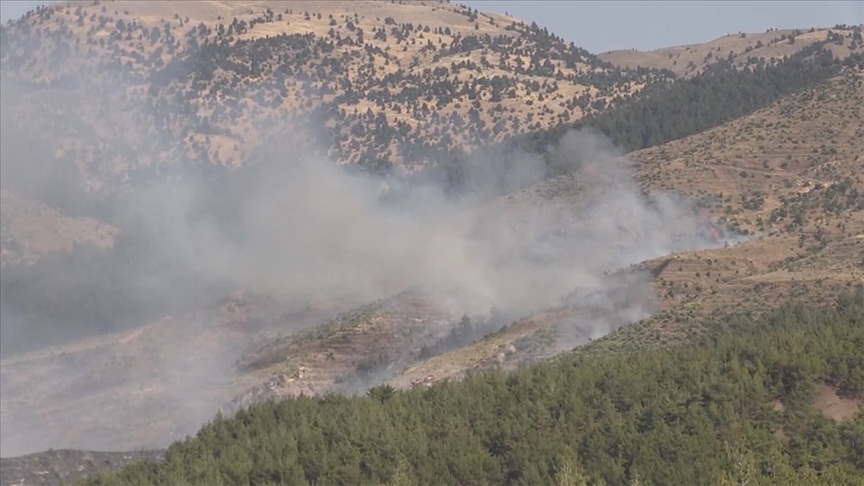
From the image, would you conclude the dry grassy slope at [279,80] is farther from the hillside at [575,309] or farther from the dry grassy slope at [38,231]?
the hillside at [575,309]

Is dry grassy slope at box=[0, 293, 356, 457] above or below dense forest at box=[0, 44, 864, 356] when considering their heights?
below

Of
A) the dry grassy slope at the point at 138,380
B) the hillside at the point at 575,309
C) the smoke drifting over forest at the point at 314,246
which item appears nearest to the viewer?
the hillside at the point at 575,309

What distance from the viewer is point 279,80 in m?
153

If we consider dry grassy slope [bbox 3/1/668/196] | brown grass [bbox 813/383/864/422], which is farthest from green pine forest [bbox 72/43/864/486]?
dry grassy slope [bbox 3/1/668/196]

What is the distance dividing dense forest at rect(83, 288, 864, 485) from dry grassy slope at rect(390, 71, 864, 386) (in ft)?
36.4

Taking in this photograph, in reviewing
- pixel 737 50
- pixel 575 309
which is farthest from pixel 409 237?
pixel 737 50

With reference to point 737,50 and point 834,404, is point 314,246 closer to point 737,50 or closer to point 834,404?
point 834,404

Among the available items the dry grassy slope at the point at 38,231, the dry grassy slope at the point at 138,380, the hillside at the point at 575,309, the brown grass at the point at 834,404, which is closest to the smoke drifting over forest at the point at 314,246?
the dry grassy slope at the point at 138,380

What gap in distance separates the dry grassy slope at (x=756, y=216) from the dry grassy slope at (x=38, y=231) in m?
39.5

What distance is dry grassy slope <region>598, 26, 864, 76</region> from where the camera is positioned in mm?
139250

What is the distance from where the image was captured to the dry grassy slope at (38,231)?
394 ft

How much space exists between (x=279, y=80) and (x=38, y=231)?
37217 mm

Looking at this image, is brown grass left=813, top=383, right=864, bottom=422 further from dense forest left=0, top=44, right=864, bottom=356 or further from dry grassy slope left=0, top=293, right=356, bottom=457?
dense forest left=0, top=44, right=864, bottom=356

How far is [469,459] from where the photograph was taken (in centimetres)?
4569
